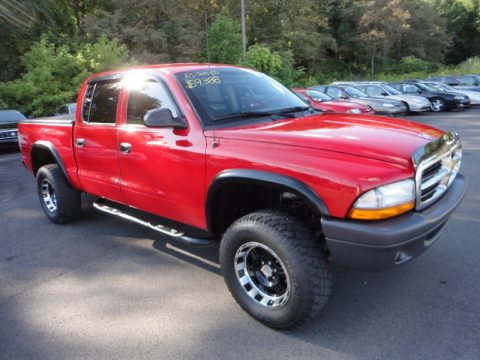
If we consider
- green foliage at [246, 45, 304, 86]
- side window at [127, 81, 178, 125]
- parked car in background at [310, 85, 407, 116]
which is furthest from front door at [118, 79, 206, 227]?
green foliage at [246, 45, 304, 86]

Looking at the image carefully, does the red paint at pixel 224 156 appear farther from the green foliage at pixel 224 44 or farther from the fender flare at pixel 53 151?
the green foliage at pixel 224 44

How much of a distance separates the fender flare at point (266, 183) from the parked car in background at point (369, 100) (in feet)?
41.7

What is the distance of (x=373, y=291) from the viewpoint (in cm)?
335

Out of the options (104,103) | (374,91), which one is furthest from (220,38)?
(104,103)

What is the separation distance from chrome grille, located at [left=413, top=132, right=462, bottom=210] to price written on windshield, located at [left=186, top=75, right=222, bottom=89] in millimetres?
1849

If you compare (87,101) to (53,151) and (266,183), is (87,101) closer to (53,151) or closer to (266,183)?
(53,151)

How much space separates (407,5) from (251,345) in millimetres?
48338

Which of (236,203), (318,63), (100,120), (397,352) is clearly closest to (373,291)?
(397,352)

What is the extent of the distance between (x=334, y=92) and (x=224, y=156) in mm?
13108

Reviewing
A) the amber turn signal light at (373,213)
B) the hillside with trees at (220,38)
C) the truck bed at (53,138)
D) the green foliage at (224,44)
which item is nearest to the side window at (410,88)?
the hillside with trees at (220,38)

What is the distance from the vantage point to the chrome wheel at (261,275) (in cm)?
294

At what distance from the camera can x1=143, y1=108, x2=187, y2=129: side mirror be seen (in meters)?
3.10

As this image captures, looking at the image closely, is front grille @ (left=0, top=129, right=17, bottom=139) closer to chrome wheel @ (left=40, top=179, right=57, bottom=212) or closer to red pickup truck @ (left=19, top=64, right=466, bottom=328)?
chrome wheel @ (left=40, top=179, right=57, bottom=212)

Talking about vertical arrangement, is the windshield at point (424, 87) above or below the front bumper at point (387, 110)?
above
